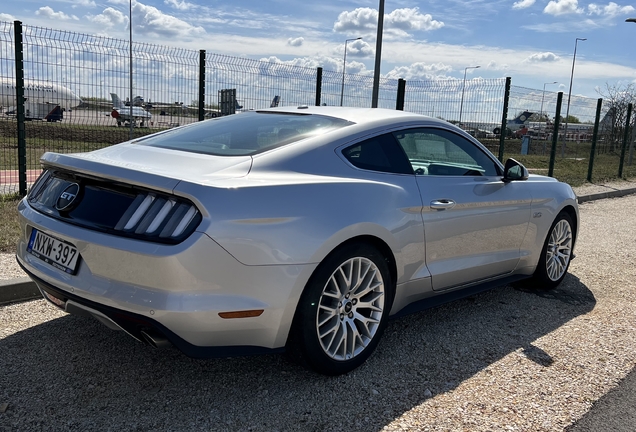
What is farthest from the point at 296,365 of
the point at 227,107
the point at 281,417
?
the point at 227,107

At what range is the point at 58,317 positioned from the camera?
12.9ft

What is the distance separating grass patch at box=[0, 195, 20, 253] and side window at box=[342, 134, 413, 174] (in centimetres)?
344

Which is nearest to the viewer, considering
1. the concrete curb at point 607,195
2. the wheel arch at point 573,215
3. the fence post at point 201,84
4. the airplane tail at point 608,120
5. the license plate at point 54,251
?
the license plate at point 54,251

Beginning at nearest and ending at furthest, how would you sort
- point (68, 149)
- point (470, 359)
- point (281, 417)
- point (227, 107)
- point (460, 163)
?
1. point (281, 417)
2. point (470, 359)
3. point (460, 163)
4. point (227, 107)
5. point (68, 149)

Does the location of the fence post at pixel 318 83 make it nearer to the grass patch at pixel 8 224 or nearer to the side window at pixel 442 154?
the grass patch at pixel 8 224

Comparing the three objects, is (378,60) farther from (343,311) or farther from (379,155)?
(343,311)

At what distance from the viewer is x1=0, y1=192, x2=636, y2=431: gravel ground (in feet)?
9.25

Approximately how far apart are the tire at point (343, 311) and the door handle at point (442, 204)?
0.58m

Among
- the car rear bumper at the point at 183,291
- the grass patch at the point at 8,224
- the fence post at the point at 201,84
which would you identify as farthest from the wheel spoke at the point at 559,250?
the fence post at the point at 201,84

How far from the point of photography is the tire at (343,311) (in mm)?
3002

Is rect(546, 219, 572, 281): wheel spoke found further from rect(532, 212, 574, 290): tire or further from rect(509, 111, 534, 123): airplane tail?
rect(509, 111, 534, 123): airplane tail

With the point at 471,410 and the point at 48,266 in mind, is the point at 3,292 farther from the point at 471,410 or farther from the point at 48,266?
A: the point at 471,410

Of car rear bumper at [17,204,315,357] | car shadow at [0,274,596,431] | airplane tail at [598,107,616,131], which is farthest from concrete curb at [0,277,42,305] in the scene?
airplane tail at [598,107,616,131]

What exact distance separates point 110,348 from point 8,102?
547 centimetres
